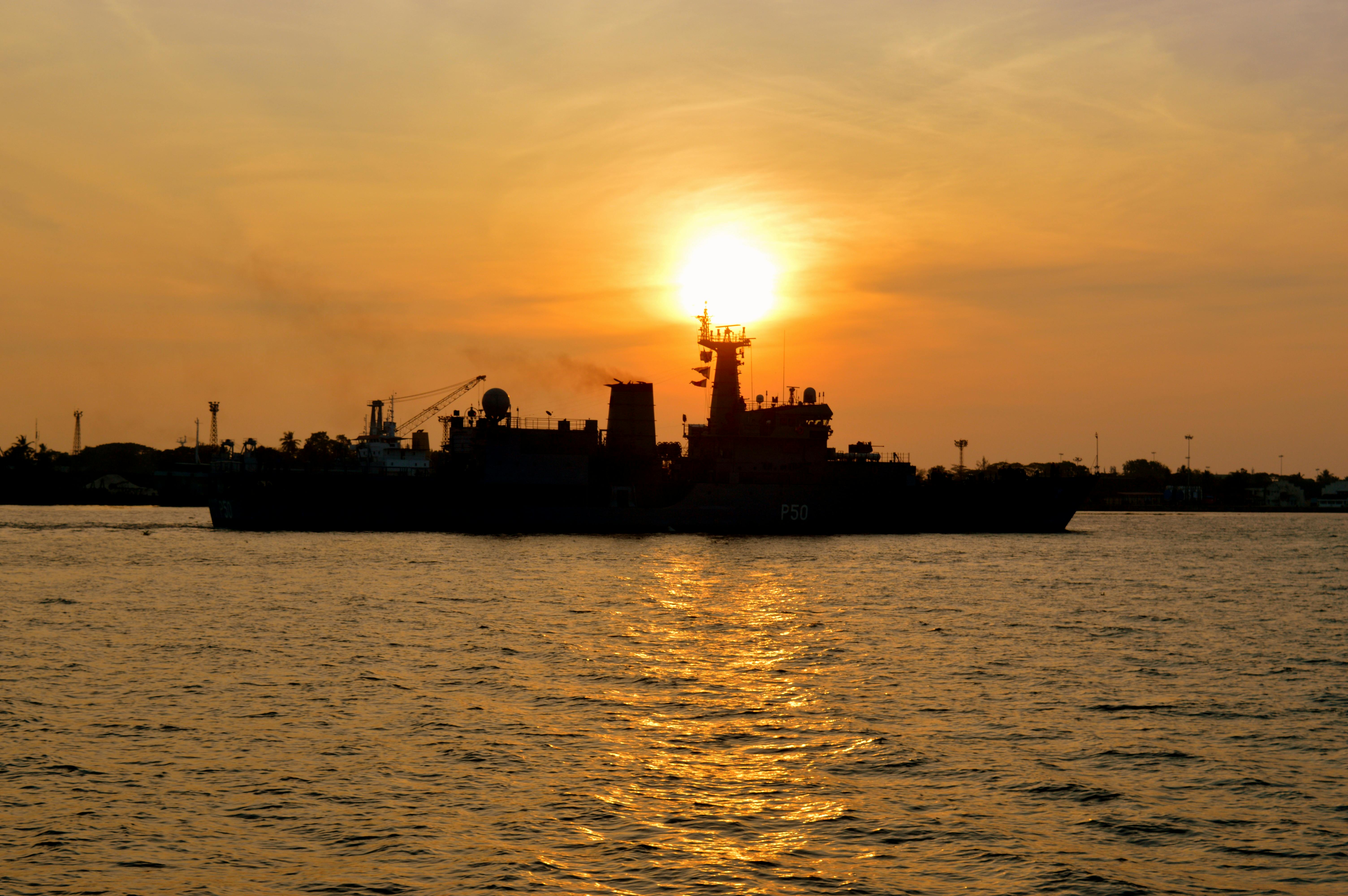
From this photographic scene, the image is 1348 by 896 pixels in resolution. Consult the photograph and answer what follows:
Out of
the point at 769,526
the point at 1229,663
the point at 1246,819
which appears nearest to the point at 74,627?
the point at 1246,819

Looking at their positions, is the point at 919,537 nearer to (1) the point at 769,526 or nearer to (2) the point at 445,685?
(1) the point at 769,526

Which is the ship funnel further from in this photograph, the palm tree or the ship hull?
the palm tree

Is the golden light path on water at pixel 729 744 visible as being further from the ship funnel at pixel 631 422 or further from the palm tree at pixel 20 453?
the palm tree at pixel 20 453

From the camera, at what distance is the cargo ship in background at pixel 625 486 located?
6450cm

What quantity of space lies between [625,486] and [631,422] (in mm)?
4663

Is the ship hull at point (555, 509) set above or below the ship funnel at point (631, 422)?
below

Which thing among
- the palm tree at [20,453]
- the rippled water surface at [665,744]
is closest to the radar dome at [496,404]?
the rippled water surface at [665,744]

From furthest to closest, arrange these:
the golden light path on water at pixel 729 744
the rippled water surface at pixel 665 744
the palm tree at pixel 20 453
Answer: the palm tree at pixel 20 453 < the golden light path on water at pixel 729 744 < the rippled water surface at pixel 665 744

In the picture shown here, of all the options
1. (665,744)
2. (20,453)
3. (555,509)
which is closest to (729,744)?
(665,744)

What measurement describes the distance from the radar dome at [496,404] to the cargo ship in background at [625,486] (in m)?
0.08

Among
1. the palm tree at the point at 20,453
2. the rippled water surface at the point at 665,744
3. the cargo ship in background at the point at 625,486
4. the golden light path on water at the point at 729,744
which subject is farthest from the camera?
the palm tree at the point at 20,453

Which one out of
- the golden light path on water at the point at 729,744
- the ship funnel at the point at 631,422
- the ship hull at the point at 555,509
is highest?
the ship funnel at the point at 631,422

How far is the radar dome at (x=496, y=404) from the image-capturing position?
6725cm

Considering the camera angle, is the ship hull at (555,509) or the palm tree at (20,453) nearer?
the ship hull at (555,509)
